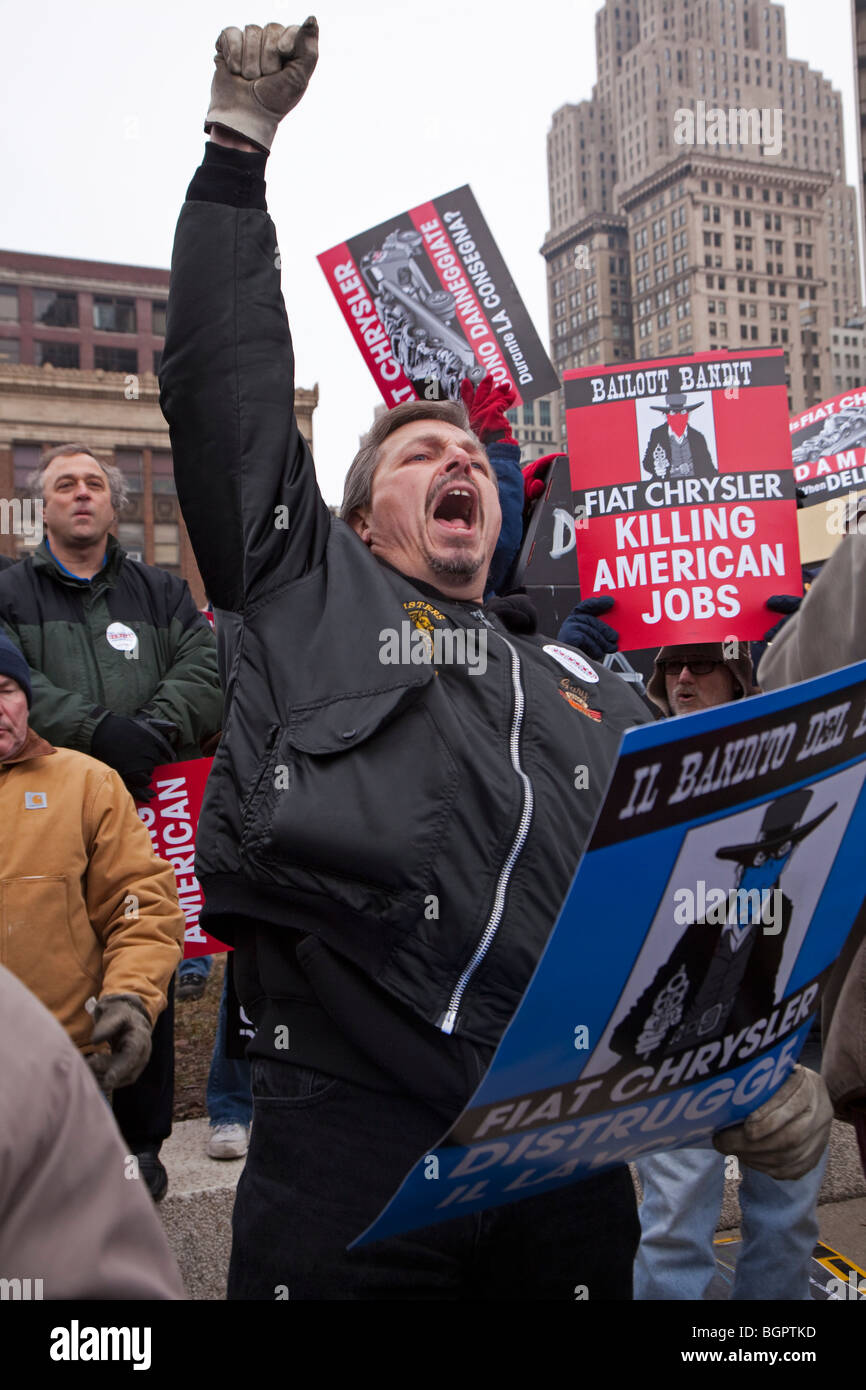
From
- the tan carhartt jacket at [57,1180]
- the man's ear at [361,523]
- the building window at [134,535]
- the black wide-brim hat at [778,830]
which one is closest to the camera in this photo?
the tan carhartt jacket at [57,1180]

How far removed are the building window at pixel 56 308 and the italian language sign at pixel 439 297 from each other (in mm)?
73019

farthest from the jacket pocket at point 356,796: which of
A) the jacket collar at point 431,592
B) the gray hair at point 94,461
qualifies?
the gray hair at point 94,461

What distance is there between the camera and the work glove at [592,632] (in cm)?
384

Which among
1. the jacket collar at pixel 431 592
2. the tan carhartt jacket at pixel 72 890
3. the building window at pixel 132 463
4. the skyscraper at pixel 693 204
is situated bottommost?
the tan carhartt jacket at pixel 72 890

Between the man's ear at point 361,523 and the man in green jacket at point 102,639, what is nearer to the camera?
the man's ear at point 361,523

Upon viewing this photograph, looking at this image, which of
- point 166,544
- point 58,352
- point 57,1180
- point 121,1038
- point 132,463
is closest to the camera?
point 57,1180

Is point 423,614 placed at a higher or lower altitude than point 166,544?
lower

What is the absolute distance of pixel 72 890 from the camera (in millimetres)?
2980

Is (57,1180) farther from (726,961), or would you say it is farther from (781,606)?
(781,606)

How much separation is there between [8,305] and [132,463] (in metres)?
22.5

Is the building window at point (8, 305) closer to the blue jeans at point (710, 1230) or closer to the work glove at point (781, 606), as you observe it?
the work glove at point (781, 606)

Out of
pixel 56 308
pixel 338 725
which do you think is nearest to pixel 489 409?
pixel 338 725
